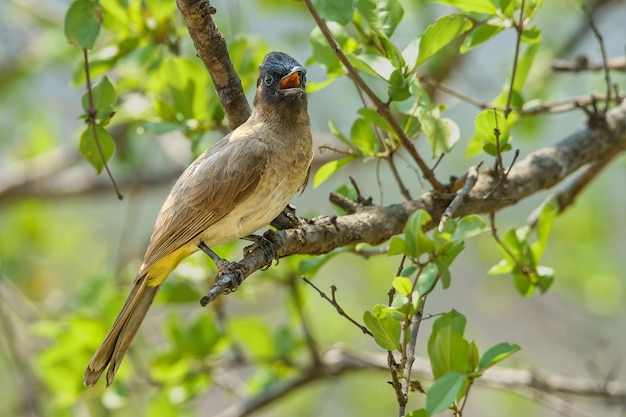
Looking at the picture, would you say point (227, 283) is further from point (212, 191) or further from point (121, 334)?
point (121, 334)

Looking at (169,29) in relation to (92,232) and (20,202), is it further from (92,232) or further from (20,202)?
(92,232)

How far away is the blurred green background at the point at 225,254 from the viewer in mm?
3992

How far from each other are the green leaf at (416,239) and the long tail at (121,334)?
49.3 inches

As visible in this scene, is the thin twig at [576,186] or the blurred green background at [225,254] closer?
the thin twig at [576,186]

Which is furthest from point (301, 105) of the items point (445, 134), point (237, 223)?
point (445, 134)

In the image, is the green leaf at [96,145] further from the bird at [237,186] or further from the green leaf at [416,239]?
the green leaf at [416,239]

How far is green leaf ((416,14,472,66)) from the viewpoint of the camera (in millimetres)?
2594

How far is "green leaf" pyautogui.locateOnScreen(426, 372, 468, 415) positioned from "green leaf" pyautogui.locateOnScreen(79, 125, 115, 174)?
1.33m

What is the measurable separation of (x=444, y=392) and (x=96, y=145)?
1.41m

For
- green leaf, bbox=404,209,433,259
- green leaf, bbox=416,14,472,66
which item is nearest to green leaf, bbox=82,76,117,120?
green leaf, bbox=416,14,472,66

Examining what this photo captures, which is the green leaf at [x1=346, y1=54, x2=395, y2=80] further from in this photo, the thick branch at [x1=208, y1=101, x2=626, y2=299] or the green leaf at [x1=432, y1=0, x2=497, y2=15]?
the thick branch at [x1=208, y1=101, x2=626, y2=299]

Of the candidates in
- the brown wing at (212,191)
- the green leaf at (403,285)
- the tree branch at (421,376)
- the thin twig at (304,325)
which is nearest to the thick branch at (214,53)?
the brown wing at (212,191)

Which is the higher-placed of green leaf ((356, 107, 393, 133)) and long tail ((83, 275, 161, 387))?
green leaf ((356, 107, 393, 133))

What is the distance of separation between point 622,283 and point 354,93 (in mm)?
1983
